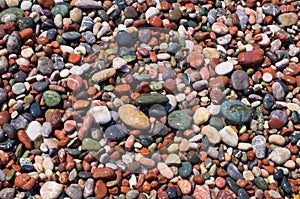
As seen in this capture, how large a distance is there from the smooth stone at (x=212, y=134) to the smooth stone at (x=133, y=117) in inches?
9.1

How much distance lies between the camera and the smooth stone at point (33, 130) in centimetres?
189

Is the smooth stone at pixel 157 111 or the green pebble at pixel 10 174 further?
the smooth stone at pixel 157 111

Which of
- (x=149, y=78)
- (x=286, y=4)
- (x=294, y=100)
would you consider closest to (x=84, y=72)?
(x=149, y=78)

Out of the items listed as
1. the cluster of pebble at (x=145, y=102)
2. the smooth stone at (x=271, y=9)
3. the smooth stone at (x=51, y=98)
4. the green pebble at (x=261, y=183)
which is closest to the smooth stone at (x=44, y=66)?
the cluster of pebble at (x=145, y=102)

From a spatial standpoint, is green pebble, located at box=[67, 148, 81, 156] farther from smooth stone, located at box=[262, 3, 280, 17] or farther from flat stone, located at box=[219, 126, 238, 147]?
smooth stone, located at box=[262, 3, 280, 17]

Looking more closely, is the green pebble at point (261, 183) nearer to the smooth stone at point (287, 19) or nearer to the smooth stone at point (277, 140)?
the smooth stone at point (277, 140)

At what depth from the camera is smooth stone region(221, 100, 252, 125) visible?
1960 millimetres

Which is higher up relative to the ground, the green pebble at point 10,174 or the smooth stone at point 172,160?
the green pebble at point 10,174

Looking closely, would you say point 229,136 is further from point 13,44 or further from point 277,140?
point 13,44

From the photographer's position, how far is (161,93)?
201cm

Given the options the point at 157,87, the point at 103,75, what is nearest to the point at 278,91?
the point at 157,87

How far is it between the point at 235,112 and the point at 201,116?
0.46 ft

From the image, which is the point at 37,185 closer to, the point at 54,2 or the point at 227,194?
the point at 227,194

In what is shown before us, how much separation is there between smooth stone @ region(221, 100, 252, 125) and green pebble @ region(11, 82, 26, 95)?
0.81 m
